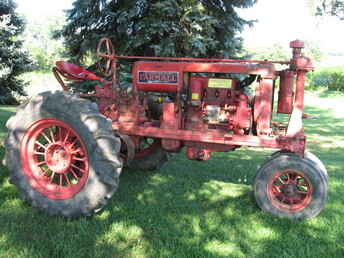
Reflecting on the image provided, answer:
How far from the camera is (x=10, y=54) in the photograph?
35.0 feet

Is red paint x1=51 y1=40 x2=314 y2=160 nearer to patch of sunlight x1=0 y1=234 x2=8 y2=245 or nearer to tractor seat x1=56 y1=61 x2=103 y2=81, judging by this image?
tractor seat x1=56 y1=61 x2=103 y2=81

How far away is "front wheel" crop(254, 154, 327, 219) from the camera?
11.5 ft

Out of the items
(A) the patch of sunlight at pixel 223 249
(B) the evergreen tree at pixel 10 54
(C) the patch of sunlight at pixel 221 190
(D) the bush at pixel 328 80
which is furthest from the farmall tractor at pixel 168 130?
(D) the bush at pixel 328 80

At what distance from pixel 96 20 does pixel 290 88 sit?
5610 millimetres

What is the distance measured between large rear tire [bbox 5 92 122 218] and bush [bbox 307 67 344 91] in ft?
80.0

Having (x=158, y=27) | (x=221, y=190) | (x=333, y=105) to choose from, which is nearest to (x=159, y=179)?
(x=221, y=190)

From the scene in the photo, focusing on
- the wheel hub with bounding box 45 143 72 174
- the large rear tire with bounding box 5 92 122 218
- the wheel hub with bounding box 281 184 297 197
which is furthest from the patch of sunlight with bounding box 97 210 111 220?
the wheel hub with bounding box 281 184 297 197

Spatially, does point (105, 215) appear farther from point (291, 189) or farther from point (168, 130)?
point (291, 189)

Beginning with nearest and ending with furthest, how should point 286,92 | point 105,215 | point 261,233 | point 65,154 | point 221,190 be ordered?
point 261,233 < point 105,215 < point 65,154 < point 286,92 < point 221,190

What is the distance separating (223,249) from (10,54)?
1005cm

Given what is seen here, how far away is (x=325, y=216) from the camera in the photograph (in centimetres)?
369

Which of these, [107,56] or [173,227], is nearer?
[173,227]

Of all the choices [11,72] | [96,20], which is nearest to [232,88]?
[96,20]

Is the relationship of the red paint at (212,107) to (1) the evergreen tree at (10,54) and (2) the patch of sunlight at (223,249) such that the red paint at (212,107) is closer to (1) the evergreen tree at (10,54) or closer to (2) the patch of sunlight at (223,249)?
(2) the patch of sunlight at (223,249)
